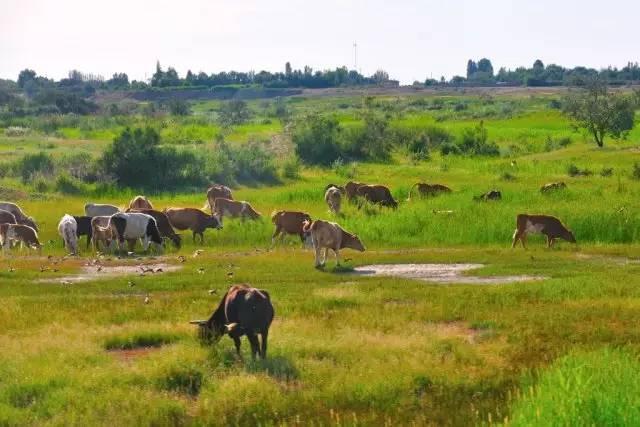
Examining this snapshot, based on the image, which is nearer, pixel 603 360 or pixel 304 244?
pixel 603 360

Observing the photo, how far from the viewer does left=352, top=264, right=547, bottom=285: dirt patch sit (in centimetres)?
2578

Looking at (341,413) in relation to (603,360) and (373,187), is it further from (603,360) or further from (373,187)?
(373,187)

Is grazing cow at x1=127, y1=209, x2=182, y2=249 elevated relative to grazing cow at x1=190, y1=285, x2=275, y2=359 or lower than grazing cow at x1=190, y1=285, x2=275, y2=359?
lower

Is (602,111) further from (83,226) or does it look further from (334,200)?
(83,226)

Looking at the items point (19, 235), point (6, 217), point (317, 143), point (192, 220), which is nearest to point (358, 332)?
point (19, 235)

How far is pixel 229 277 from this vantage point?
25.8 meters

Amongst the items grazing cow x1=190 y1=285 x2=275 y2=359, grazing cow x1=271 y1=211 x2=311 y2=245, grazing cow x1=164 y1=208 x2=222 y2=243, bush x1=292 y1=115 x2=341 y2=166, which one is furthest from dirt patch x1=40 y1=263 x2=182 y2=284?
bush x1=292 y1=115 x2=341 y2=166

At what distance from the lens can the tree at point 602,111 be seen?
74375 mm

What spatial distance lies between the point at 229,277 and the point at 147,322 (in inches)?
261

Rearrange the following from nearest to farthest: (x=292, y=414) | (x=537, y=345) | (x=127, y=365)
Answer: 1. (x=292, y=414)
2. (x=127, y=365)
3. (x=537, y=345)

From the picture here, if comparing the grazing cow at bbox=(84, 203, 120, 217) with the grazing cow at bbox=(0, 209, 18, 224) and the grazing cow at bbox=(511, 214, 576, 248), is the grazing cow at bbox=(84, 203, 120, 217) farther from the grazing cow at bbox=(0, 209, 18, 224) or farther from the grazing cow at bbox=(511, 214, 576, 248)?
the grazing cow at bbox=(511, 214, 576, 248)

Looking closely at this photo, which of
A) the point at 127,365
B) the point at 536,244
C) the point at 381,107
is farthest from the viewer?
the point at 381,107

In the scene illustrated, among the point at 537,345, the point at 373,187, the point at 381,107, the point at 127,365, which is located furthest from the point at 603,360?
the point at 381,107

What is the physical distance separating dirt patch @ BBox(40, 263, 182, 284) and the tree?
5468cm
